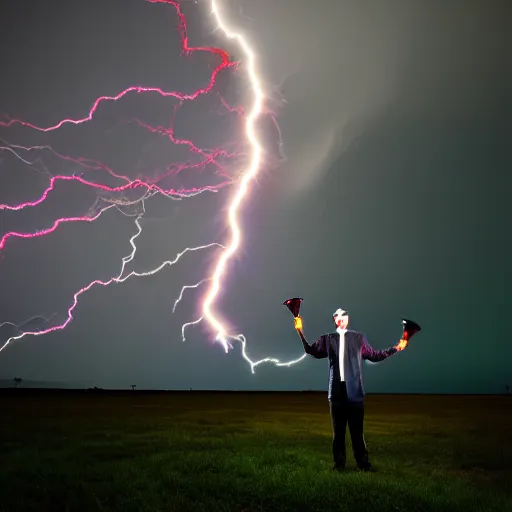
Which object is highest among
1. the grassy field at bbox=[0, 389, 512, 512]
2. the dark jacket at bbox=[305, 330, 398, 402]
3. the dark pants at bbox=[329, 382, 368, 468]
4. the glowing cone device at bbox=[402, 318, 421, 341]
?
the glowing cone device at bbox=[402, 318, 421, 341]

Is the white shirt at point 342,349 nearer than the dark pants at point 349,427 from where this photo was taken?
No

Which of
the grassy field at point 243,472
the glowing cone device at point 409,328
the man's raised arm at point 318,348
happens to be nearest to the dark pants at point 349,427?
the grassy field at point 243,472

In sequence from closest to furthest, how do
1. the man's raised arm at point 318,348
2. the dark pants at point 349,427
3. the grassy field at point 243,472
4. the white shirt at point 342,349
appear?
the grassy field at point 243,472
the dark pants at point 349,427
the white shirt at point 342,349
the man's raised arm at point 318,348

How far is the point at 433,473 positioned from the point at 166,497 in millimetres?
4204

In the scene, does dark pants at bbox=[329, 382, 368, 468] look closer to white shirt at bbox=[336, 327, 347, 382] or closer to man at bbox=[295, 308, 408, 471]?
man at bbox=[295, 308, 408, 471]

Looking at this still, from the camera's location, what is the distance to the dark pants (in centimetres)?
889

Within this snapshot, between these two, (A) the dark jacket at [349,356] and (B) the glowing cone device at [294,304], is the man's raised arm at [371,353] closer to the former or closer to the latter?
(A) the dark jacket at [349,356]

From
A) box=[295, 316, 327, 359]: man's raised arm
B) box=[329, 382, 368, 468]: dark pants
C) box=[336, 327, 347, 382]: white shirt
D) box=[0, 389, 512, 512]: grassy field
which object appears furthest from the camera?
box=[295, 316, 327, 359]: man's raised arm

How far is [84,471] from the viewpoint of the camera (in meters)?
8.86

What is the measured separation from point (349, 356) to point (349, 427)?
105 centimetres

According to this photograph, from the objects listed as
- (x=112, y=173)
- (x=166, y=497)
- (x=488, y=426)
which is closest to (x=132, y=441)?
(x=166, y=497)

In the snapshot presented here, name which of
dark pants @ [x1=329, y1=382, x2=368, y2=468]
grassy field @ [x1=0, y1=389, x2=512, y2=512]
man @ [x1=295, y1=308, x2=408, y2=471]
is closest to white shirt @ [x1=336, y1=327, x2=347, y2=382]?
man @ [x1=295, y1=308, x2=408, y2=471]

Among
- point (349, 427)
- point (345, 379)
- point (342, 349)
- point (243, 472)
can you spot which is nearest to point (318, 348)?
point (342, 349)

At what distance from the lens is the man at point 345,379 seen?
8.91 metres
